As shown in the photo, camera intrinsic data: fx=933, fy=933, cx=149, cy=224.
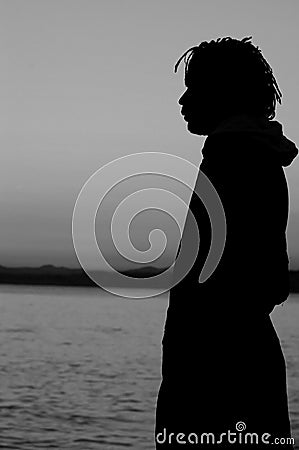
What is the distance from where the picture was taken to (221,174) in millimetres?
2309

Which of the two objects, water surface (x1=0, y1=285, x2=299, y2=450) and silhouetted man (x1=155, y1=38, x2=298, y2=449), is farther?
water surface (x1=0, y1=285, x2=299, y2=450)

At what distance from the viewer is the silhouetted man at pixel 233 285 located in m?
2.29

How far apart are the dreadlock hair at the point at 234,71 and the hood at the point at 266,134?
0.16 feet

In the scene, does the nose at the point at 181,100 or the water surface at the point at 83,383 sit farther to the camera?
the water surface at the point at 83,383

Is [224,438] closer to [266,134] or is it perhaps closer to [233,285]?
[233,285]

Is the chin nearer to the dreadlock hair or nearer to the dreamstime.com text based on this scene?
the dreadlock hair

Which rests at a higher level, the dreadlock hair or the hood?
the dreadlock hair

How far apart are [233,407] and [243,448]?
104mm

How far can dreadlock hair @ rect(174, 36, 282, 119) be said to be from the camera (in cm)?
236

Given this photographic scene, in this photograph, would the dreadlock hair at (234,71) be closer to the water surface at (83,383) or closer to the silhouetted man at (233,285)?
the silhouetted man at (233,285)

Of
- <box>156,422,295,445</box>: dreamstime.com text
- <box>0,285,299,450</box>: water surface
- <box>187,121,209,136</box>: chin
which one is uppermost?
<box>187,121,209,136</box>: chin

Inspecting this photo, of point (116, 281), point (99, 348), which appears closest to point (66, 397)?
point (99, 348)
